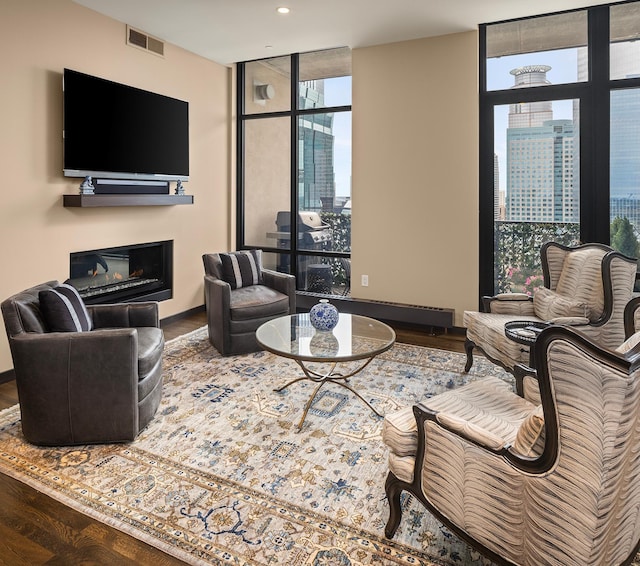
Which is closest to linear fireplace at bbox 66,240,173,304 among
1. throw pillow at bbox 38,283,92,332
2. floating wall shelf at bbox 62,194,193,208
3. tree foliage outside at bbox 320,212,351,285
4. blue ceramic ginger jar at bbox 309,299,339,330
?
floating wall shelf at bbox 62,194,193,208

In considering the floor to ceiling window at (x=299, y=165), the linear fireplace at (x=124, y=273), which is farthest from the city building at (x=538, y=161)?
the linear fireplace at (x=124, y=273)

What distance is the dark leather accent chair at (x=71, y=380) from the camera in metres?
2.57

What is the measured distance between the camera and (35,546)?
192cm

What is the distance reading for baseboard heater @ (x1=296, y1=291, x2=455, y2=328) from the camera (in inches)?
193

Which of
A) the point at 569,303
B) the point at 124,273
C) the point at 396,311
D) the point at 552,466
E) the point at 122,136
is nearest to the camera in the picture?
the point at 552,466

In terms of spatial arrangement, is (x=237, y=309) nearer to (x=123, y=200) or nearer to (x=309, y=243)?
(x=123, y=200)

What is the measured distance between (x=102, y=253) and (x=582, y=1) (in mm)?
4741

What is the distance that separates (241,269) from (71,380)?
7.73 feet

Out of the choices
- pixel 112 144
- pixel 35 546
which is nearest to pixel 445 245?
pixel 112 144

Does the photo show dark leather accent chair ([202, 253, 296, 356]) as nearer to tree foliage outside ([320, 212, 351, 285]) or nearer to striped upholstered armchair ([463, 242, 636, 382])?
tree foliage outside ([320, 212, 351, 285])

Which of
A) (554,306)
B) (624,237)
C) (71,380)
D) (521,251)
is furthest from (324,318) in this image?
(624,237)

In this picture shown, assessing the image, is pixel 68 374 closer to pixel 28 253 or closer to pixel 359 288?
pixel 28 253

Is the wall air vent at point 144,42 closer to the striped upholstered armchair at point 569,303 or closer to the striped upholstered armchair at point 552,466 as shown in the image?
the striped upholstered armchair at point 569,303

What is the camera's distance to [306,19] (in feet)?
14.5
